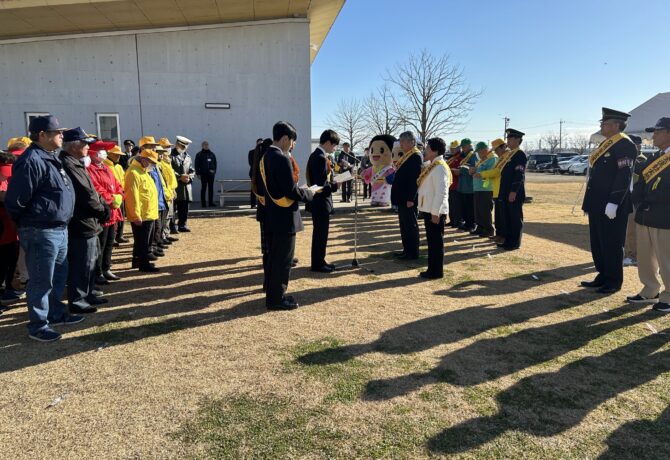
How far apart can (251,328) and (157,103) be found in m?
13.0

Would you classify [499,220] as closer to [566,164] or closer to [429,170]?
[429,170]

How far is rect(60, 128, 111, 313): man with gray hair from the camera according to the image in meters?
4.66

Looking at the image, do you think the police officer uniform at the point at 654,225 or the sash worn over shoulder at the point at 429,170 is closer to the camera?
the police officer uniform at the point at 654,225

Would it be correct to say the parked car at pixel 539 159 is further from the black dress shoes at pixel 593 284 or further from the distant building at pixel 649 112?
the black dress shoes at pixel 593 284

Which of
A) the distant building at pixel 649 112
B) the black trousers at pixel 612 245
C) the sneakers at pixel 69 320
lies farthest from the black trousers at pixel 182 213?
the distant building at pixel 649 112

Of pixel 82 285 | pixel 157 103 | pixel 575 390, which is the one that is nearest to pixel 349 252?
pixel 82 285

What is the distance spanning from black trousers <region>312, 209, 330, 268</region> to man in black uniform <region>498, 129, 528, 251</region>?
12.5ft

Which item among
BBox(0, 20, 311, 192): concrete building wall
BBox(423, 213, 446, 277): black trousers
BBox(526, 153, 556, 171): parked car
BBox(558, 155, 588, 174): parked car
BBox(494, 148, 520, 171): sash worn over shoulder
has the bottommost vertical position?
BBox(423, 213, 446, 277): black trousers

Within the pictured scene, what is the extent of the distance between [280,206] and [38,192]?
231cm

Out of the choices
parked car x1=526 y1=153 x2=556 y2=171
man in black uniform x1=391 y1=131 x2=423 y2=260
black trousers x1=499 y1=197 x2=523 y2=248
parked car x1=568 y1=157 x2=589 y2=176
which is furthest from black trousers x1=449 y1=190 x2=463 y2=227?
parked car x1=526 y1=153 x2=556 y2=171

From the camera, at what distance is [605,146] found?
19.2 feet

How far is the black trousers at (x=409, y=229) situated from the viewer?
7602 millimetres

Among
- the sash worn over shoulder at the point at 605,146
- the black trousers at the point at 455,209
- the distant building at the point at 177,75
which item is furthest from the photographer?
the distant building at the point at 177,75

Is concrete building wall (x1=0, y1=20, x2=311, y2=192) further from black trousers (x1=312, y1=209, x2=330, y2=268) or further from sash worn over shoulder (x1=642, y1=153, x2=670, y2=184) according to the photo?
sash worn over shoulder (x1=642, y1=153, x2=670, y2=184)
